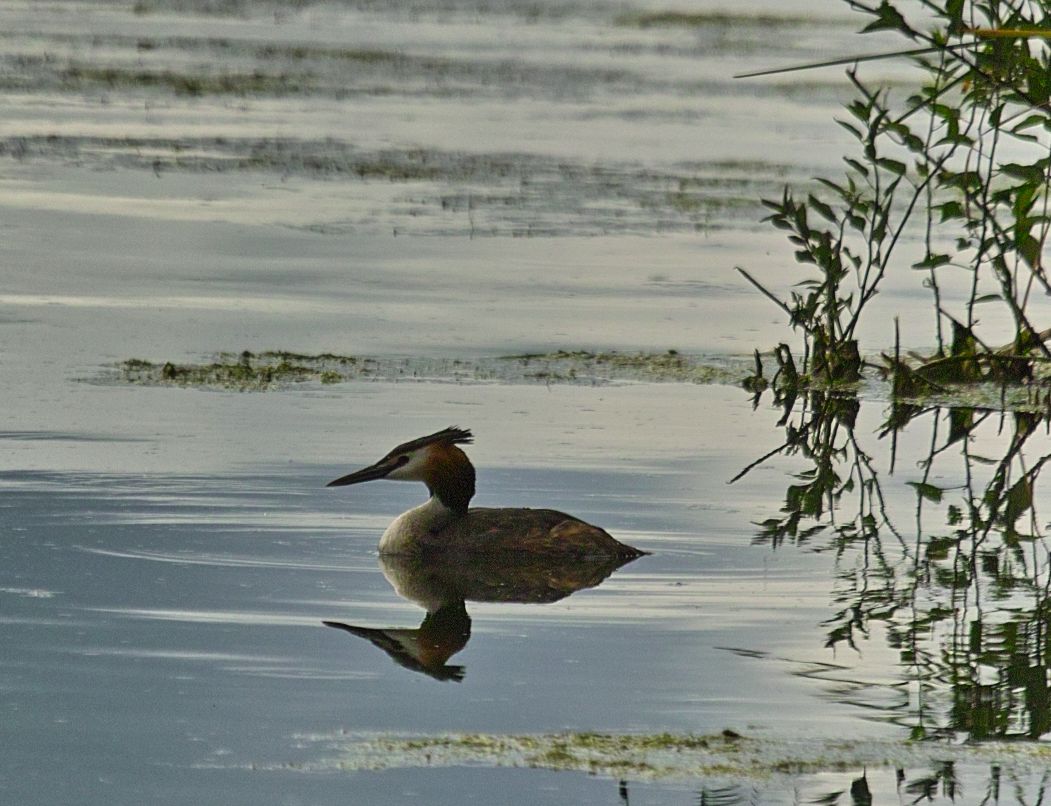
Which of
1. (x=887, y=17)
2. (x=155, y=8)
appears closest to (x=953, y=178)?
(x=887, y=17)

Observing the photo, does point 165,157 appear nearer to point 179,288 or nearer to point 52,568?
point 179,288

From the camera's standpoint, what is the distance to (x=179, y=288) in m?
15.5

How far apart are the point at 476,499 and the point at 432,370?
296 centimetres

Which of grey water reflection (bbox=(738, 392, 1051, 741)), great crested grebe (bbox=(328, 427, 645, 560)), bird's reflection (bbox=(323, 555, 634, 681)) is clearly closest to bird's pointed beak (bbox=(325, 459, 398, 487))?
great crested grebe (bbox=(328, 427, 645, 560))

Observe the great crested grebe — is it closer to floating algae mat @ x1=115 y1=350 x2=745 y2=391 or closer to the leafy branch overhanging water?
the leafy branch overhanging water

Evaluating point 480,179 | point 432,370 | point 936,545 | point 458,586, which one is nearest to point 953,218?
point 432,370

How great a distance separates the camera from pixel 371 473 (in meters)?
9.54

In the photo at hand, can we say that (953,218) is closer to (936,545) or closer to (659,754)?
(936,545)

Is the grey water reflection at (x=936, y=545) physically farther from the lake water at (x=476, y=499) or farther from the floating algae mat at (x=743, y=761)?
the floating algae mat at (x=743, y=761)

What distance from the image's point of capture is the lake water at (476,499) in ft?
20.9

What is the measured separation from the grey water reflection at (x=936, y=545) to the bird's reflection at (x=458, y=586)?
3.23ft

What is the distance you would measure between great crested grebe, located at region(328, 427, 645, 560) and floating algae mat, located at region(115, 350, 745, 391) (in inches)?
124

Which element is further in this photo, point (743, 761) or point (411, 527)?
point (411, 527)

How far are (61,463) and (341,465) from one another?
4.24 feet
